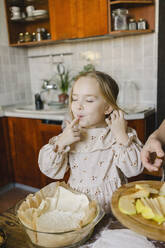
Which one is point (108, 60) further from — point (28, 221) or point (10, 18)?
point (28, 221)

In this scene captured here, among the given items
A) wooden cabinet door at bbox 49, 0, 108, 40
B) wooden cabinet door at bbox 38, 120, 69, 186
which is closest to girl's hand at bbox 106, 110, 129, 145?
wooden cabinet door at bbox 38, 120, 69, 186

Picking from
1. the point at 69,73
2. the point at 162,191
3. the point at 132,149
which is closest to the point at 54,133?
the point at 69,73

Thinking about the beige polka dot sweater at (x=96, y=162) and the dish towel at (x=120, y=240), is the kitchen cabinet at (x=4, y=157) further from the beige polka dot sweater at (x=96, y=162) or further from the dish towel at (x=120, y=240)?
the dish towel at (x=120, y=240)

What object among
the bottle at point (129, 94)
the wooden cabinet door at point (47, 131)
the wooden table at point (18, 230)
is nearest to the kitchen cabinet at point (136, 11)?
the bottle at point (129, 94)

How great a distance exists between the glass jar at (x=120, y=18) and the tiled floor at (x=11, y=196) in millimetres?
1976

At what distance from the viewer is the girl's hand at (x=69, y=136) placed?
0.97 m

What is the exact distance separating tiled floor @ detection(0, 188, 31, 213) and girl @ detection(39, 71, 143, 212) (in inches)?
66.7

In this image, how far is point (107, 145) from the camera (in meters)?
1.04

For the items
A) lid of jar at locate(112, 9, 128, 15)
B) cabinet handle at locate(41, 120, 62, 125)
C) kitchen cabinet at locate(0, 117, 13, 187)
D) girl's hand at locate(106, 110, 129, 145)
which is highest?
lid of jar at locate(112, 9, 128, 15)

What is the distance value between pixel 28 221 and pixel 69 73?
7.79ft

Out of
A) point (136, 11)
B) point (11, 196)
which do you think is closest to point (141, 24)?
point (136, 11)

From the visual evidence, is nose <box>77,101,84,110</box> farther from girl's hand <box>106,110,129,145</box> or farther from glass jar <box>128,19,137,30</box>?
glass jar <box>128,19,137,30</box>

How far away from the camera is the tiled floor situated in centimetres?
250

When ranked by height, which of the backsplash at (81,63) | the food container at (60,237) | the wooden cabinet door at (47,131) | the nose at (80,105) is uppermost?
the backsplash at (81,63)
